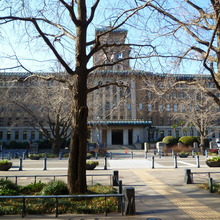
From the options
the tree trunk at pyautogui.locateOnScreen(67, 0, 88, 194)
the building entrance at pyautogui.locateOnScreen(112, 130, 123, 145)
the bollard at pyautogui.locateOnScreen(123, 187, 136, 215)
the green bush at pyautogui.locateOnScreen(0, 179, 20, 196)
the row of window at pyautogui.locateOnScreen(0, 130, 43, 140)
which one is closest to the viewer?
the bollard at pyautogui.locateOnScreen(123, 187, 136, 215)

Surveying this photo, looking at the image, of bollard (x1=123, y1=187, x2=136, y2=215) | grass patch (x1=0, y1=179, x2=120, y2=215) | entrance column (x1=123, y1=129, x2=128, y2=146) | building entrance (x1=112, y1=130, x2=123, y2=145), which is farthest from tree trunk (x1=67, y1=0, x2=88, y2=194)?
building entrance (x1=112, y1=130, x2=123, y2=145)

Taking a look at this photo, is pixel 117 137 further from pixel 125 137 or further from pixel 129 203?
pixel 129 203

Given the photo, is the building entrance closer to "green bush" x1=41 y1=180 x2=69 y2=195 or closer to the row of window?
the row of window

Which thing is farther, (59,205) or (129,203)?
(59,205)

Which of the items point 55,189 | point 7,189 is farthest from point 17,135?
point 55,189

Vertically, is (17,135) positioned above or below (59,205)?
above

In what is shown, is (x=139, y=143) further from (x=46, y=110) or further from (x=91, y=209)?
(x=91, y=209)

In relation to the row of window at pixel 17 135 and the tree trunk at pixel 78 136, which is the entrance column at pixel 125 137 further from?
the tree trunk at pixel 78 136

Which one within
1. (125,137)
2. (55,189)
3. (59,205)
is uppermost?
(125,137)

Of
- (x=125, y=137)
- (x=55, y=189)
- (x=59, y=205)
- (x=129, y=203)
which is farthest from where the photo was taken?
(x=125, y=137)

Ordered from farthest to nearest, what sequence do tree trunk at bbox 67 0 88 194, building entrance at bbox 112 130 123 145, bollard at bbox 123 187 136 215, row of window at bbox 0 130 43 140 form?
building entrance at bbox 112 130 123 145, row of window at bbox 0 130 43 140, tree trunk at bbox 67 0 88 194, bollard at bbox 123 187 136 215

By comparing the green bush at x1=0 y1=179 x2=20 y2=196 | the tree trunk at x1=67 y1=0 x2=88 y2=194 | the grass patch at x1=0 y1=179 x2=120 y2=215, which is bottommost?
the grass patch at x1=0 y1=179 x2=120 y2=215

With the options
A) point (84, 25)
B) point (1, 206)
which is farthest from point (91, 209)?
point (84, 25)

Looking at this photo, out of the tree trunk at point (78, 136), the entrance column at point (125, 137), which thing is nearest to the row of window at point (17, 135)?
the entrance column at point (125, 137)
